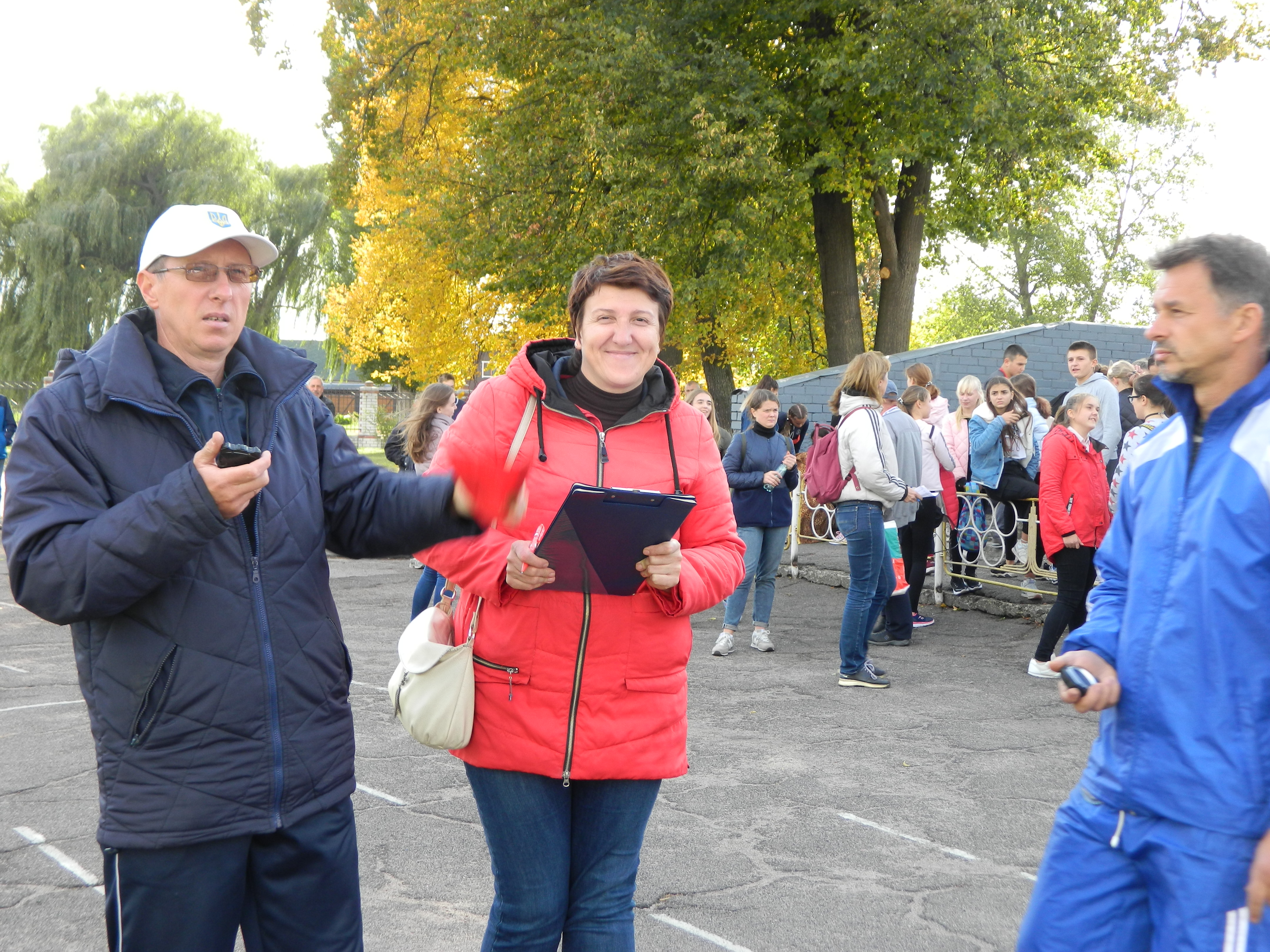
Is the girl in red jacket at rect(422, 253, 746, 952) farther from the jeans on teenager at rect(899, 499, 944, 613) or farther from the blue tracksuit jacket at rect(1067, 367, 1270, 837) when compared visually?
the jeans on teenager at rect(899, 499, 944, 613)

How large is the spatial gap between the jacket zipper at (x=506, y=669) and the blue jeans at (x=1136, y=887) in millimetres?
1205

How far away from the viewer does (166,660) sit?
7.05ft

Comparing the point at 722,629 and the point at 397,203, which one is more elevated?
the point at 397,203

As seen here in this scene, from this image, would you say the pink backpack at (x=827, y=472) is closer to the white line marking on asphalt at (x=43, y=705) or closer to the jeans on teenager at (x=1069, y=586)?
the jeans on teenager at (x=1069, y=586)

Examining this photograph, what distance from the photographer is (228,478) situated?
2010 mm

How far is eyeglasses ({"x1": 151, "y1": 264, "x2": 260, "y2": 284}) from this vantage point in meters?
2.31

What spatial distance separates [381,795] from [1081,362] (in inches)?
282

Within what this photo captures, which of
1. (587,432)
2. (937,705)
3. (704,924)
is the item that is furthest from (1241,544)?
(937,705)

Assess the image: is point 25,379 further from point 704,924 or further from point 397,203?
point 704,924

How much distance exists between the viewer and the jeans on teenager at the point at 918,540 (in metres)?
9.52

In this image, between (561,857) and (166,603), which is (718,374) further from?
(166,603)

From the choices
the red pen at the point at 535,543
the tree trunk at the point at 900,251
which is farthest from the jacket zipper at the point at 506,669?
the tree trunk at the point at 900,251

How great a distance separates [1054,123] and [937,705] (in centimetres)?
1274

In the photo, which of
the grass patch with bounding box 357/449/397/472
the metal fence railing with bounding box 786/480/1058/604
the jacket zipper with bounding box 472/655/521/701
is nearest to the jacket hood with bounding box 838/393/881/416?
the metal fence railing with bounding box 786/480/1058/604
